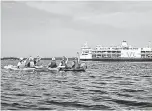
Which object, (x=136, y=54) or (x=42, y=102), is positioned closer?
(x=42, y=102)

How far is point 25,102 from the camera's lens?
1172cm

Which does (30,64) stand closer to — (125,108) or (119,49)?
(125,108)

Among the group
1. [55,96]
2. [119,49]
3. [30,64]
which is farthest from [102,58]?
[55,96]

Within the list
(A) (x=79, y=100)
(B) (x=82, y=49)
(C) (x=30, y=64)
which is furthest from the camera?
(B) (x=82, y=49)

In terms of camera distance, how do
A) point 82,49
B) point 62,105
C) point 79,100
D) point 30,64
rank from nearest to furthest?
1. point 62,105
2. point 79,100
3. point 30,64
4. point 82,49

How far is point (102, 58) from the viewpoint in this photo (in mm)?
122500

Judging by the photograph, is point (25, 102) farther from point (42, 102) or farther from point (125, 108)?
point (125, 108)

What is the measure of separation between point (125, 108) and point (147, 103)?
152cm

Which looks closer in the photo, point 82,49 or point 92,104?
point 92,104

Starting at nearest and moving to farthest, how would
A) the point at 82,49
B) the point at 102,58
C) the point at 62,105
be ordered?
the point at 62,105 → the point at 102,58 → the point at 82,49

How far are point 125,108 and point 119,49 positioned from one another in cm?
12062

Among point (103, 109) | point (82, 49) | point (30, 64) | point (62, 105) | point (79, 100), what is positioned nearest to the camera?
point (103, 109)

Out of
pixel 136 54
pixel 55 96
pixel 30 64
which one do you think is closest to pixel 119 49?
pixel 136 54

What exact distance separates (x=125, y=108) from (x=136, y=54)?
121 metres
